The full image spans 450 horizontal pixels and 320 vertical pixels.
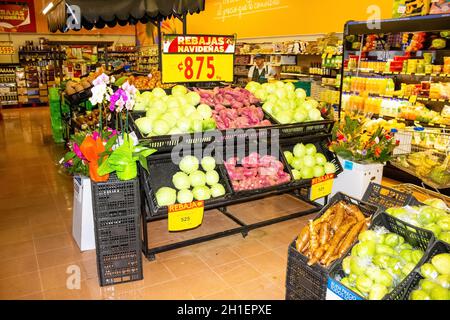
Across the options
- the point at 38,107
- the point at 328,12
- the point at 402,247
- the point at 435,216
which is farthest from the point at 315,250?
the point at 38,107

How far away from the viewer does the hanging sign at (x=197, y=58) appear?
460 centimetres

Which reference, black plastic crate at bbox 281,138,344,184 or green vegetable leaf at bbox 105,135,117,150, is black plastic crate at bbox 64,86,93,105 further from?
green vegetable leaf at bbox 105,135,117,150

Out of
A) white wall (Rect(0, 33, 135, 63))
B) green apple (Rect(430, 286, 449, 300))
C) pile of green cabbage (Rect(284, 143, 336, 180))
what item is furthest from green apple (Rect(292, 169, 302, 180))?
white wall (Rect(0, 33, 135, 63))

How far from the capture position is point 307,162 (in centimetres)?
424

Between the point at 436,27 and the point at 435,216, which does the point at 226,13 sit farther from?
the point at 435,216

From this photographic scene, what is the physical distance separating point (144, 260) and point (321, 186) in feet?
6.76

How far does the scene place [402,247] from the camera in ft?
7.33

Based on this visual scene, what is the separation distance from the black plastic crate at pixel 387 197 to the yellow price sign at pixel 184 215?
1.44 meters

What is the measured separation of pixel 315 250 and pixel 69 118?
690cm

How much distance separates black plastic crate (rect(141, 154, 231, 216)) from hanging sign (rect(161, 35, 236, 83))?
4.36 ft

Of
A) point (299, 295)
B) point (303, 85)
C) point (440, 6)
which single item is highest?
point (440, 6)

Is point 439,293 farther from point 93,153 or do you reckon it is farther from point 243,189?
point 93,153

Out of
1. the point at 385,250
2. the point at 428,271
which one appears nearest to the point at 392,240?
the point at 385,250

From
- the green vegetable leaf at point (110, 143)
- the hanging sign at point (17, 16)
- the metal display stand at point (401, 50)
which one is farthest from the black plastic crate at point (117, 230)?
the hanging sign at point (17, 16)
